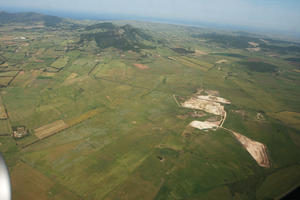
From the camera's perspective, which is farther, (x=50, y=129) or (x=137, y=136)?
(x=50, y=129)

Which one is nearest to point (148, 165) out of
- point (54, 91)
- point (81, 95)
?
point (81, 95)

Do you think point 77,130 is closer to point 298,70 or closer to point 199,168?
point 199,168

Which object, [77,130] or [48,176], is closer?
[48,176]

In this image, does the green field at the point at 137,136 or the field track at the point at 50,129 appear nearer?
the green field at the point at 137,136

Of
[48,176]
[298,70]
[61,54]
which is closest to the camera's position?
[48,176]

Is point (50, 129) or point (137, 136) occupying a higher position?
point (137, 136)

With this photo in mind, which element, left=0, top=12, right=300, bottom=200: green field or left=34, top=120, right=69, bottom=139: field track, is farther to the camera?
left=34, top=120, right=69, bottom=139: field track

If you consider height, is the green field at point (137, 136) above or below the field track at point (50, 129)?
above

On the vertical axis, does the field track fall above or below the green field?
below
